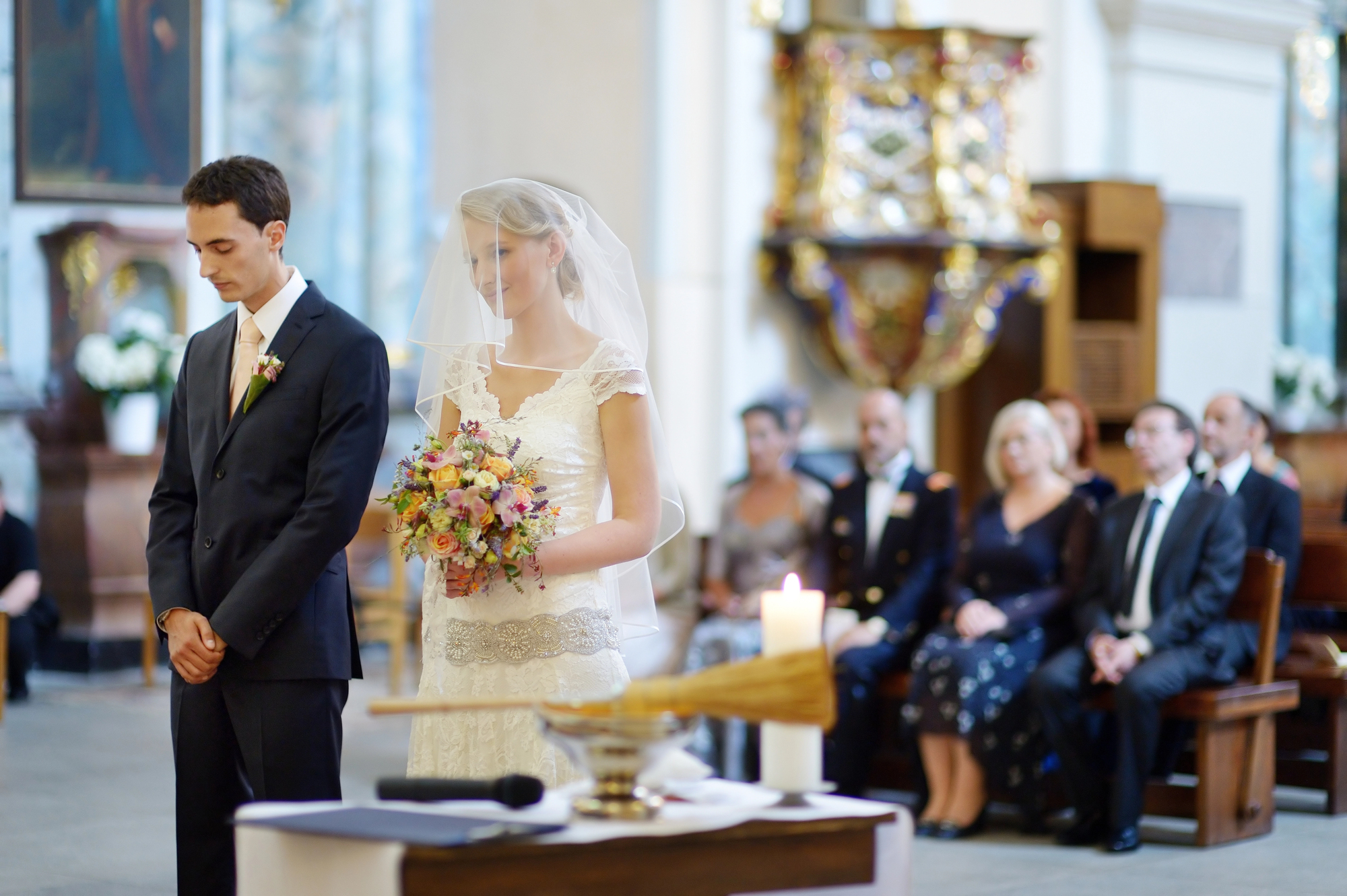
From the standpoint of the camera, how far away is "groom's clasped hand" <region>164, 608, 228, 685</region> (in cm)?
319

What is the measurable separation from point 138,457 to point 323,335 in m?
6.48

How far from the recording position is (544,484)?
11.0 feet

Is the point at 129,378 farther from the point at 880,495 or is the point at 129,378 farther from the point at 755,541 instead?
the point at 880,495

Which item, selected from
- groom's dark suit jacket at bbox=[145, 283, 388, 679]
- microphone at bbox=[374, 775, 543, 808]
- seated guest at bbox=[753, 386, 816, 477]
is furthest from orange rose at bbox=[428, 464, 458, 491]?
seated guest at bbox=[753, 386, 816, 477]

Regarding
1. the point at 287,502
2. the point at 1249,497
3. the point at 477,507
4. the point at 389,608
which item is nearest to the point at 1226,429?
the point at 1249,497

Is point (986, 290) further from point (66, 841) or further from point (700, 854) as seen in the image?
point (700, 854)

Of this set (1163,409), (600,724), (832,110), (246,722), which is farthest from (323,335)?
(832,110)

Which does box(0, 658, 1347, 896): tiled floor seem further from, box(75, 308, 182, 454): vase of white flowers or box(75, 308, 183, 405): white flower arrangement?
box(75, 308, 183, 405): white flower arrangement

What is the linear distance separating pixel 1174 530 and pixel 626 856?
3966 mm

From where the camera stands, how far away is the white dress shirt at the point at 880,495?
659 centimetres

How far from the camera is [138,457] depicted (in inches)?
370

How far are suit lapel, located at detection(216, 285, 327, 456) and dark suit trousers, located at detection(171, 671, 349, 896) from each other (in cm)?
47

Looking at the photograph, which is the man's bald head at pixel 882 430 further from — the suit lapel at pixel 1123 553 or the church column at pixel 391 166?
the church column at pixel 391 166

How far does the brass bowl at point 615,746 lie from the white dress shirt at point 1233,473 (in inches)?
174
